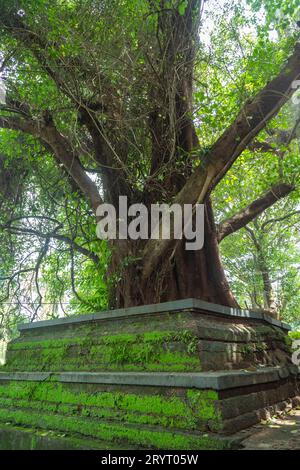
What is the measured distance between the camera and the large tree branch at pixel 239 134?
3.89 metres

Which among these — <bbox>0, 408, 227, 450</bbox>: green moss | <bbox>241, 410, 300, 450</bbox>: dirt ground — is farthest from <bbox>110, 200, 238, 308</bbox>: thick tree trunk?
<bbox>241, 410, 300, 450</bbox>: dirt ground

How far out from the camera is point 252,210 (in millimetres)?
6266

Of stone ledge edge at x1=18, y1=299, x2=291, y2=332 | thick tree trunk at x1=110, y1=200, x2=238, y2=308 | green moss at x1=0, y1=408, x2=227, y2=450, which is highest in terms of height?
thick tree trunk at x1=110, y1=200, x2=238, y2=308

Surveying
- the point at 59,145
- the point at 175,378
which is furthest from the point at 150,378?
the point at 59,145

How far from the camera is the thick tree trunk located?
4191 millimetres

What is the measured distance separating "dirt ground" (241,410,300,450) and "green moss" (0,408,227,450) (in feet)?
0.71

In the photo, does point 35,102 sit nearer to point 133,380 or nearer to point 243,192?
point 133,380

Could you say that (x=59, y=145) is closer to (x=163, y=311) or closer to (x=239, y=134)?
(x=239, y=134)

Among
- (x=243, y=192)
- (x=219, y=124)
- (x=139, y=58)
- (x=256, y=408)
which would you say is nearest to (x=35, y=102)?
(x=139, y=58)

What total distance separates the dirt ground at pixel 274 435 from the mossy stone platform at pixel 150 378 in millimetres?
103

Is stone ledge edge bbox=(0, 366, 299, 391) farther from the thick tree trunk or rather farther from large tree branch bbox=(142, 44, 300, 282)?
large tree branch bbox=(142, 44, 300, 282)

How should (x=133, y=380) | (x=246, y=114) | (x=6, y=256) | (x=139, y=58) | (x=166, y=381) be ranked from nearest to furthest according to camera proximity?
(x=166, y=381) < (x=133, y=380) < (x=246, y=114) < (x=139, y=58) < (x=6, y=256)
